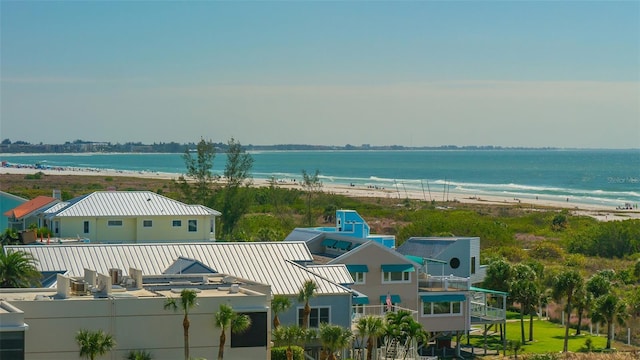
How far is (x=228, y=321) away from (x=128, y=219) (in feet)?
81.2

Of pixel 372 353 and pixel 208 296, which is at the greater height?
pixel 208 296

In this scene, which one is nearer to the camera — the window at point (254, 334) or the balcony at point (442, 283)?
the window at point (254, 334)

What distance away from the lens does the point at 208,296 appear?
28.6 meters

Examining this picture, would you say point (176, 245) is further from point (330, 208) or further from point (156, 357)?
point (330, 208)

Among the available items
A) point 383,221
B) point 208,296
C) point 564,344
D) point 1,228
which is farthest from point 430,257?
point 383,221

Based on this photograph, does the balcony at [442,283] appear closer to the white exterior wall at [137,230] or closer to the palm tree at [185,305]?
the white exterior wall at [137,230]

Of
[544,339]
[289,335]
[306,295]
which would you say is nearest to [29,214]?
[306,295]

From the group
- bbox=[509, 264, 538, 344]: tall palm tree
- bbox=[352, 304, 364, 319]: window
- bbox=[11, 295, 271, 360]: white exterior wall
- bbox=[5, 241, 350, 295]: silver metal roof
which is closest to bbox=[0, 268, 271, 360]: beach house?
bbox=[11, 295, 271, 360]: white exterior wall

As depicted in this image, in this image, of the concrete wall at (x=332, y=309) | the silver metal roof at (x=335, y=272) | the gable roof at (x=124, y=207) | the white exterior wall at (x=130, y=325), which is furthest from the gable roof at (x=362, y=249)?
the white exterior wall at (x=130, y=325)

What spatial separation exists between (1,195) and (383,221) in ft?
160

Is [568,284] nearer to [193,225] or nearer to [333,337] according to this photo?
[333,337]

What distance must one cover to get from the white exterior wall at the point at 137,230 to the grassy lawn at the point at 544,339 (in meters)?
15.1

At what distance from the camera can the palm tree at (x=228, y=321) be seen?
2767cm

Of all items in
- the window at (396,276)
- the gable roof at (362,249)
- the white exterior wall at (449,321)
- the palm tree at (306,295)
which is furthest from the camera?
the white exterior wall at (449,321)
